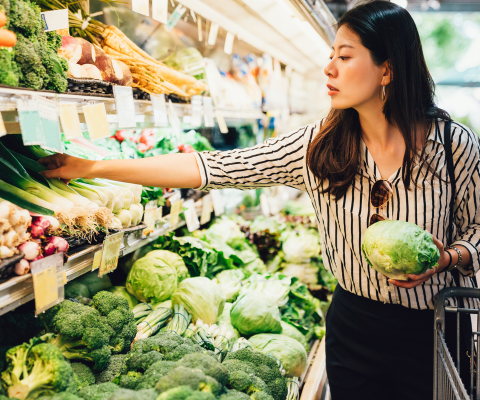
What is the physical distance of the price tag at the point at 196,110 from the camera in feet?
7.95

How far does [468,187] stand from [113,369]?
1.44 m

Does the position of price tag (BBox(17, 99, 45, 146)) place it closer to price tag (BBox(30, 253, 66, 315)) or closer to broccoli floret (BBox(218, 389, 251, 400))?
price tag (BBox(30, 253, 66, 315))

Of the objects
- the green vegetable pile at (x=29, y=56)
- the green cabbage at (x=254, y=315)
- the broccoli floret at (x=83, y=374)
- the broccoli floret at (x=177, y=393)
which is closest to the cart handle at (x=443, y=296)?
the broccoli floret at (x=177, y=393)

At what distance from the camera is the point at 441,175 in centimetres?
148

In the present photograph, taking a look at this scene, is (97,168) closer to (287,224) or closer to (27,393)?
(27,393)

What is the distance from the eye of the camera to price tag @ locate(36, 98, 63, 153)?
1119 millimetres

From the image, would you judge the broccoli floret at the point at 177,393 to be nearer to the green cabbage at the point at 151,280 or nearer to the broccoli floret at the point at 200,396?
the broccoli floret at the point at 200,396

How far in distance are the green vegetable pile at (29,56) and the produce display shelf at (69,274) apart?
1.70 feet

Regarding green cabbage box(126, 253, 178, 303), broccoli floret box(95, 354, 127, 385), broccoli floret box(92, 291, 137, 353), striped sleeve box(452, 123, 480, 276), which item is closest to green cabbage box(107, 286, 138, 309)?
green cabbage box(126, 253, 178, 303)

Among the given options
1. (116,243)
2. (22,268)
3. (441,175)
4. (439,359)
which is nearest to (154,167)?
(116,243)

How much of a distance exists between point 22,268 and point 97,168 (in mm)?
484

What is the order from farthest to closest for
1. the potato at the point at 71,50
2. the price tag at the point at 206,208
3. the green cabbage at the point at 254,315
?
the price tag at the point at 206,208 < the green cabbage at the point at 254,315 < the potato at the point at 71,50

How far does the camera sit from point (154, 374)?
1.23 m

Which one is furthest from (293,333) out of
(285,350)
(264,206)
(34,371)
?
(264,206)
